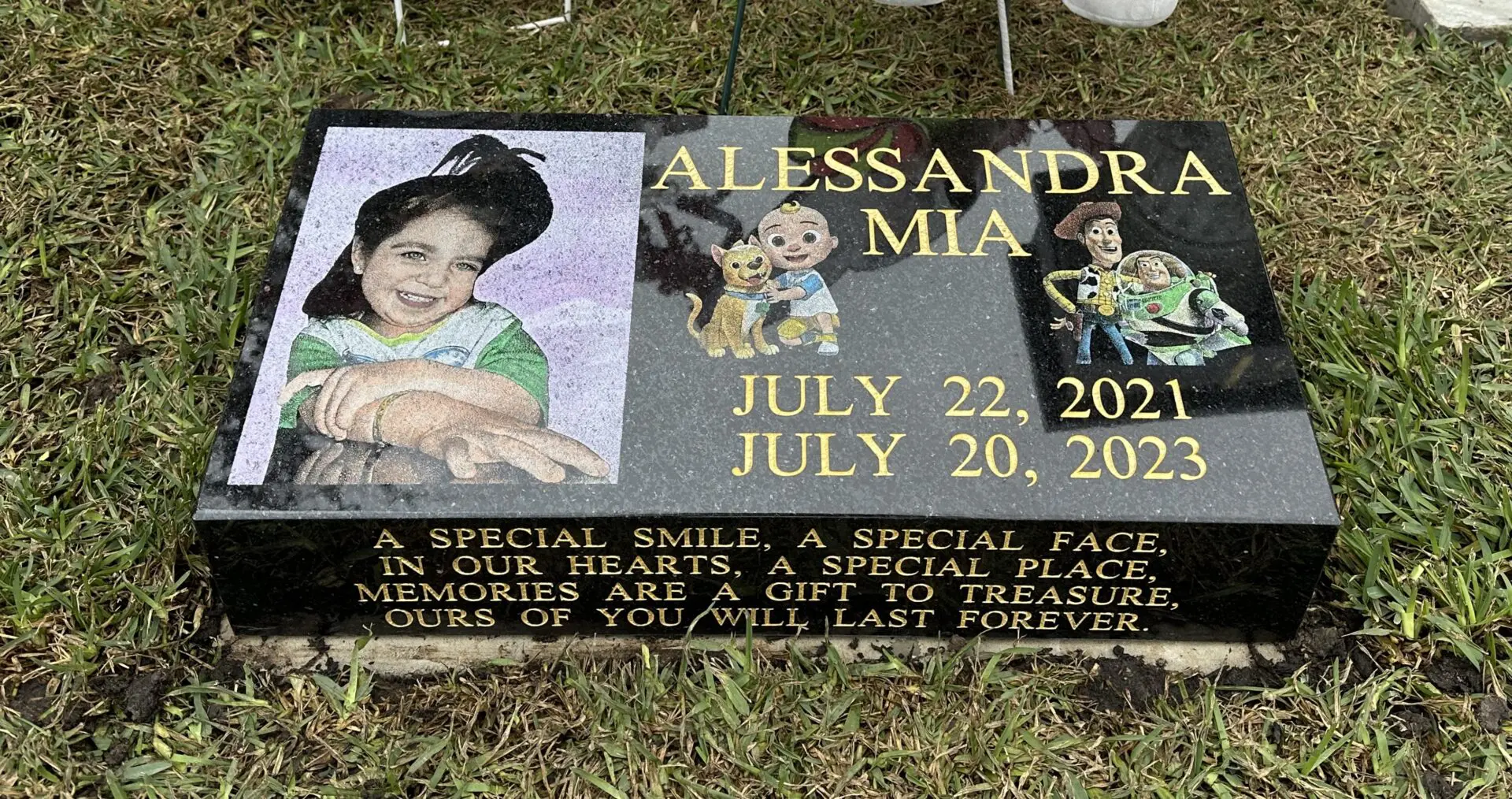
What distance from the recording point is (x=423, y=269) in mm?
2281

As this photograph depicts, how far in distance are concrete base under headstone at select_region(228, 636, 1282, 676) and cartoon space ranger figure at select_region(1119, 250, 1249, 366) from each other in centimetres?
53

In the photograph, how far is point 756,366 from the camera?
7.03ft

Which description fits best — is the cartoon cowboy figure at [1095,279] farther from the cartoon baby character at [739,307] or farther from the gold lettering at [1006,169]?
the cartoon baby character at [739,307]

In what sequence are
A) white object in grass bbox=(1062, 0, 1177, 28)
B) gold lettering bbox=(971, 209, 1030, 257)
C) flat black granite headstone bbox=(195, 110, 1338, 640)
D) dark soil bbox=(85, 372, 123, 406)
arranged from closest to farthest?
flat black granite headstone bbox=(195, 110, 1338, 640)
gold lettering bbox=(971, 209, 1030, 257)
dark soil bbox=(85, 372, 123, 406)
white object in grass bbox=(1062, 0, 1177, 28)

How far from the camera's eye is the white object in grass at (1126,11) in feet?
9.42

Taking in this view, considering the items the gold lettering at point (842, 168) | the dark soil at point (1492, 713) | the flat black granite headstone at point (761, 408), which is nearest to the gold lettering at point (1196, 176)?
the flat black granite headstone at point (761, 408)

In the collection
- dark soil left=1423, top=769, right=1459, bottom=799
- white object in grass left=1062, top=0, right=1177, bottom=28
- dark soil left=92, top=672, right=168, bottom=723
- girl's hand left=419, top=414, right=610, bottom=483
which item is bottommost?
dark soil left=1423, top=769, right=1459, bottom=799

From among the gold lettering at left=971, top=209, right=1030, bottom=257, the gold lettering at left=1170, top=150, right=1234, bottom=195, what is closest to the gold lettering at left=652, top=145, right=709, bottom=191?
the gold lettering at left=971, top=209, right=1030, bottom=257

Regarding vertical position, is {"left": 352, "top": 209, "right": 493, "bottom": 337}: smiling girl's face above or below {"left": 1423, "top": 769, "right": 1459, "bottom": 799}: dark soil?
above

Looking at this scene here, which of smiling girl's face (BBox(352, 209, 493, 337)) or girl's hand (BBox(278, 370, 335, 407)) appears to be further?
smiling girl's face (BBox(352, 209, 493, 337))

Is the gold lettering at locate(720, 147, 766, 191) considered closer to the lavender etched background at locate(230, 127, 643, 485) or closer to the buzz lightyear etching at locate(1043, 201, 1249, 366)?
the lavender etched background at locate(230, 127, 643, 485)

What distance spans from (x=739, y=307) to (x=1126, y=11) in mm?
1343

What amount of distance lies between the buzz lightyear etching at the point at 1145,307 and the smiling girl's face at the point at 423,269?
107 cm

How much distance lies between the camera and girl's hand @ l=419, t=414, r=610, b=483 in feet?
6.56
